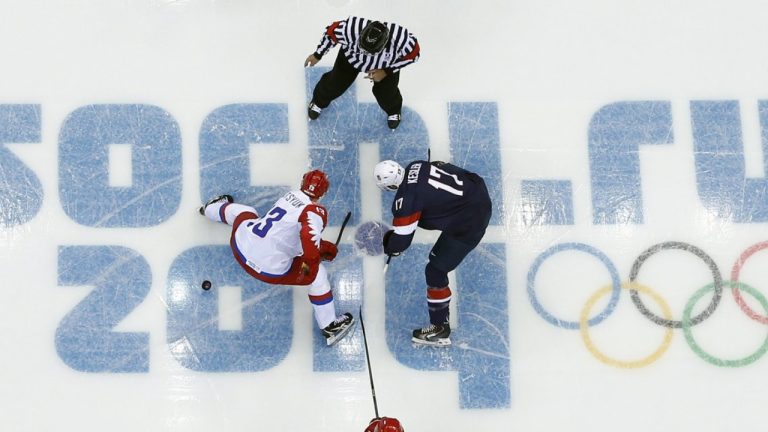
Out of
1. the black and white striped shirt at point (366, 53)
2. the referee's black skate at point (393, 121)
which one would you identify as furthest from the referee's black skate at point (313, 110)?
the black and white striped shirt at point (366, 53)

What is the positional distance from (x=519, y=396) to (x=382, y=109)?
2.34 metres

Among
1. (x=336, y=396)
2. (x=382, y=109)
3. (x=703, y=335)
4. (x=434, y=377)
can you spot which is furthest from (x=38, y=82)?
(x=703, y=335)

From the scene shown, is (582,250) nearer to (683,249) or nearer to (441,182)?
(683,249)

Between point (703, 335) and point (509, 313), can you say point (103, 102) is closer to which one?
point (509, 313)

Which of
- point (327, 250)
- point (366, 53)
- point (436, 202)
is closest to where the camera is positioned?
point (366, 53)

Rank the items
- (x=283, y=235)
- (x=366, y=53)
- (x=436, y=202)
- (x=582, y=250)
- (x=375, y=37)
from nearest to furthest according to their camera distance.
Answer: (x=375, y=37) < (x=366, y=53) < (x=436, y=202) < (x=283, y=235) < (x=582, y=250)

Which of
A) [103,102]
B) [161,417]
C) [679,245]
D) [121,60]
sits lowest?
[161,417]

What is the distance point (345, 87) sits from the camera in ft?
15.7

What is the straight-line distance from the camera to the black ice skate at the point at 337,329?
189 inches

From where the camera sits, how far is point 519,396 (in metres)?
4.91

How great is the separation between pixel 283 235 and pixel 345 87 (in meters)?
1.20

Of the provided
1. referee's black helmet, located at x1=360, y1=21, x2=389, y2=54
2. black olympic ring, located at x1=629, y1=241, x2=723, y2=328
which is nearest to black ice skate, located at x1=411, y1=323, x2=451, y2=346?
black olympic ring, located at x1=629, y1=241, x2=723, y2=328

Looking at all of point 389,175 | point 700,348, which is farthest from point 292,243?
point 700,348

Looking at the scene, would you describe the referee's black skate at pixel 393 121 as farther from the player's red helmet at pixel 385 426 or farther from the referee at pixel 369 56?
the player's red helmet at pixel 385 426
